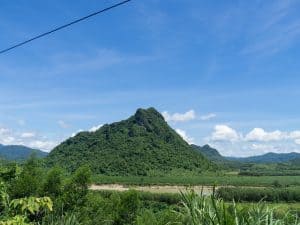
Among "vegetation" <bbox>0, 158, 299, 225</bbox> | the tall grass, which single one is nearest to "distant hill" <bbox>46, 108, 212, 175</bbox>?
"vegetation" <bbox>0, 158, 299, 225</bbox>

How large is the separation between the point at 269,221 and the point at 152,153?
104 meters

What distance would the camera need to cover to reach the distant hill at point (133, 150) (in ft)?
337

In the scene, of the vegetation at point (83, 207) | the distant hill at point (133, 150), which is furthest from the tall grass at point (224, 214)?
the distant hill at point (133, 150)

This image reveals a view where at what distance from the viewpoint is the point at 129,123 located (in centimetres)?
12212

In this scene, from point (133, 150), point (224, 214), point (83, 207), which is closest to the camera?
point (224, 214)

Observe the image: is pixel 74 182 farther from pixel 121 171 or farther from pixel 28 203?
pixel 121 171

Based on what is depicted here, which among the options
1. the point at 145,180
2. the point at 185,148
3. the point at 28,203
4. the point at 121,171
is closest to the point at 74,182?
the point at 28,203

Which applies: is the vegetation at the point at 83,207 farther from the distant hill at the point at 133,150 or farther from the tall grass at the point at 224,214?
the distant hill at the point at 133,150

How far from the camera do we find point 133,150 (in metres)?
105

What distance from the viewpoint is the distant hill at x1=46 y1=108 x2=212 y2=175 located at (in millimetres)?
102750

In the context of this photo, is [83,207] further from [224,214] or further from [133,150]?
[133,150]

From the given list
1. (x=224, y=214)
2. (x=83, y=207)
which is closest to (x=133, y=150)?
(x=83, y=207)

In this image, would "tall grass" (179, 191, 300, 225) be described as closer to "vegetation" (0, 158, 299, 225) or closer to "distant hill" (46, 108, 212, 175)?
"vegetation" (0, 158, 299, 225)

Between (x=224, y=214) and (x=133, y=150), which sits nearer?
(x=224, y=214)
